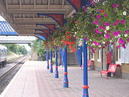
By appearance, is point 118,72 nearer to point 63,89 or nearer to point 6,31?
point 63,89

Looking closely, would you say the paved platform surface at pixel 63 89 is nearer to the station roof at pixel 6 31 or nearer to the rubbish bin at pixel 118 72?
A: the rubbish bin at pixel 118 72

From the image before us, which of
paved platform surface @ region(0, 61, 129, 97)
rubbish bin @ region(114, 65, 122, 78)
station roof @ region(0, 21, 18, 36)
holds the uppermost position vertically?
station roof @ region(0, 21, 18, 36)

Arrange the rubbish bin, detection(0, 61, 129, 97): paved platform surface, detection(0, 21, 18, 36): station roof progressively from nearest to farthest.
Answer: detection(0, 61, 129, 97): paved platform surface, the rubbish bin, detection(0, 21, 18, 36): station roof

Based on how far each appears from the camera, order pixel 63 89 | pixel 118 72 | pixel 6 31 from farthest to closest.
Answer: pixel 6 31 < pixel 118 72 < pixel 63 89

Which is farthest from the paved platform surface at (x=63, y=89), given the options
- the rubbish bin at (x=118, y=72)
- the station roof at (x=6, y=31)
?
the station roof at (x=6, y=31)

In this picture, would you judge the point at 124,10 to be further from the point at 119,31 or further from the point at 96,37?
the point at 96,37

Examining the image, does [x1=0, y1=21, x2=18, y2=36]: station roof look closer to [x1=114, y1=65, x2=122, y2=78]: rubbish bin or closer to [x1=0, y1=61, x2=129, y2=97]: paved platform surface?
[x1=114, y1=65, x2=122, y2=78]: rubbish bin

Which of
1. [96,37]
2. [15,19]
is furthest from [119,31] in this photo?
[15,19]

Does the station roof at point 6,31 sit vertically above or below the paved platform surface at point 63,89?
above

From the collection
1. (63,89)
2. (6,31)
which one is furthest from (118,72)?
(6,31)

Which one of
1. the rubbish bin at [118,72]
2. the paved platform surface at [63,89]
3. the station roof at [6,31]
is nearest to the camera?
the paved platform surface at [63,89]

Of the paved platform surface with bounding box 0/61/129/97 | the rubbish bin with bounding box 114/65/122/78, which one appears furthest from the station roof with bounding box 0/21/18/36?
the paved platform surface with bounding box 0/61/129/97

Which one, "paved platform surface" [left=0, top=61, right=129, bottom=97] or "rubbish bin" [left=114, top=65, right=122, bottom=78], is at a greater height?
"rubbish bin" [left=114, top=65, right=122, bottom=78]

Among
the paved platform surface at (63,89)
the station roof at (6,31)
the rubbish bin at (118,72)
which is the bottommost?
the paved platform surface at (63,89)
